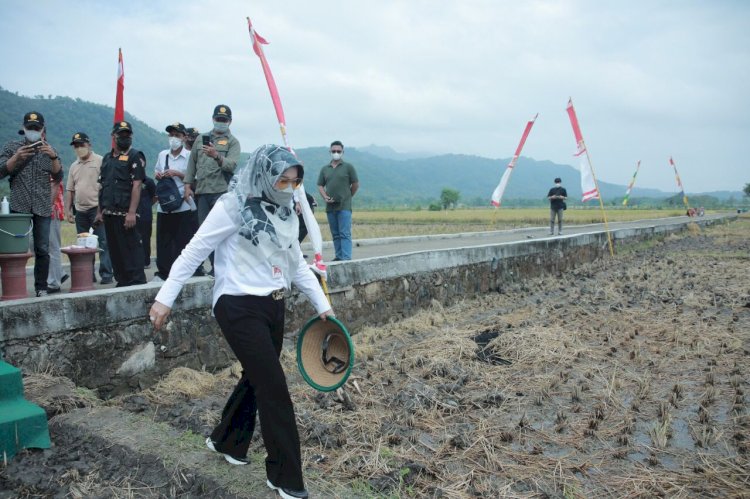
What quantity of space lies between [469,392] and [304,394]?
49.3 inches

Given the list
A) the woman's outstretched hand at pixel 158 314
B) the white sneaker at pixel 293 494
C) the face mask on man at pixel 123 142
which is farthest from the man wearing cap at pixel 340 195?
the white sneaker at pixel 293 494

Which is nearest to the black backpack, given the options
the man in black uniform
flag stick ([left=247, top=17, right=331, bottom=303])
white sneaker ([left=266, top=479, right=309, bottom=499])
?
the man in black uniform

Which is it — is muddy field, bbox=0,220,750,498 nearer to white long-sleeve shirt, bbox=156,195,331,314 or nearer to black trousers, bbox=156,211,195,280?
white long-sleeve shirt, bbox=156,195,331,314

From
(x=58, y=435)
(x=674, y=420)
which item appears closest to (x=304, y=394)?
(x=58, y=435)

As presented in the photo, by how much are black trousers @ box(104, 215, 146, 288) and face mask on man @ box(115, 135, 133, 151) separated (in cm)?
71

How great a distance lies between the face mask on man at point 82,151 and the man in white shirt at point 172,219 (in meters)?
0.94

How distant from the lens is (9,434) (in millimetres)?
3393

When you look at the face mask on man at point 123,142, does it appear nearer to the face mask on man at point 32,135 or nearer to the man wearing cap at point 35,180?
the man wearing cap at point 35,180

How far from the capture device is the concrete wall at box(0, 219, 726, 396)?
163 inches

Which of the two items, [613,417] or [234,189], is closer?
[234,189]

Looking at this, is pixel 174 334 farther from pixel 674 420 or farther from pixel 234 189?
pixel 674 420

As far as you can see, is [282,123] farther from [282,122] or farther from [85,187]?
[85,187]

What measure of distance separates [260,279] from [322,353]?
0.71 m

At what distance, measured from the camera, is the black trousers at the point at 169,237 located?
702cm
